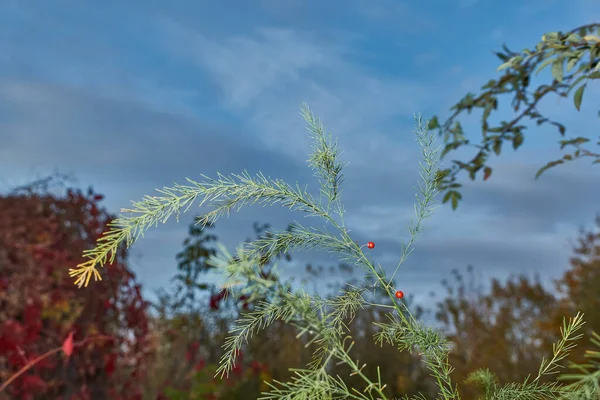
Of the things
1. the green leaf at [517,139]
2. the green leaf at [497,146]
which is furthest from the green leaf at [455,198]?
the green leaf at [517,139]

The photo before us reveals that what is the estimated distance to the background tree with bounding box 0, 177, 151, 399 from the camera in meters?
4.91

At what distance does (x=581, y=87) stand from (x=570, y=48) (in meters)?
0.27

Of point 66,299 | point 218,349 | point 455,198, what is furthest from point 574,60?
point 218,349

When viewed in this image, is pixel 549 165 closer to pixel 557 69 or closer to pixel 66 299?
pixel 557 69

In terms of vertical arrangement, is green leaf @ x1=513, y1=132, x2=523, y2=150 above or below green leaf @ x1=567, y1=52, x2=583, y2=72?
below

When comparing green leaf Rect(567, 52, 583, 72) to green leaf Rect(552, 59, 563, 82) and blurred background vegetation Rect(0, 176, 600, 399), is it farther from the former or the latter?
blurred background vegetation Rect(0, 176, 600, 399)

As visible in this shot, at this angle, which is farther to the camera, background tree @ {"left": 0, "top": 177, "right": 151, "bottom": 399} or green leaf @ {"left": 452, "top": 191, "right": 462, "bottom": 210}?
background tree @ {"left": 0, "top": 177, "right": 151, "bottom": 399}

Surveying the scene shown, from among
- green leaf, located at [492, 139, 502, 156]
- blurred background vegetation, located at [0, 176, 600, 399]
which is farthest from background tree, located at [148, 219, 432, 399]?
green leaf, located at [492, 139, 502, 156]

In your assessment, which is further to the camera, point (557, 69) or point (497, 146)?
point (497, 146)

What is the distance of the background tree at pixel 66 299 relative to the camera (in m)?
4.91

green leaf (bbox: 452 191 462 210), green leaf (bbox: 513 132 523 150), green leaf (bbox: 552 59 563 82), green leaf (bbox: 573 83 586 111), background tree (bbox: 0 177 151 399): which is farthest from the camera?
background tree (bbox: 0 177 151 399)

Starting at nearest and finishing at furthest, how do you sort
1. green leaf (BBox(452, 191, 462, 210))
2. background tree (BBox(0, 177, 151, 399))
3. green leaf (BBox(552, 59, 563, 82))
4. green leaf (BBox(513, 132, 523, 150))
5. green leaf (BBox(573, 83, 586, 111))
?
green leaf (BBox(573, 83, 586, 111))
green leaf (BBox(552, 59, 563, 82))
green leaf (BBox(513, 132, 523, 150))
green leaf (BBox(452, 191, 462, 210))
background tree (BBox(0, 177, 151, 399))

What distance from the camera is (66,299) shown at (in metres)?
4.89

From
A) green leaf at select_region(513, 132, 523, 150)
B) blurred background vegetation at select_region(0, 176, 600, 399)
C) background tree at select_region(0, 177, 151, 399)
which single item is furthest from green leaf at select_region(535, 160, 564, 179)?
background tree at select_region(0, 177, 151, 399)
